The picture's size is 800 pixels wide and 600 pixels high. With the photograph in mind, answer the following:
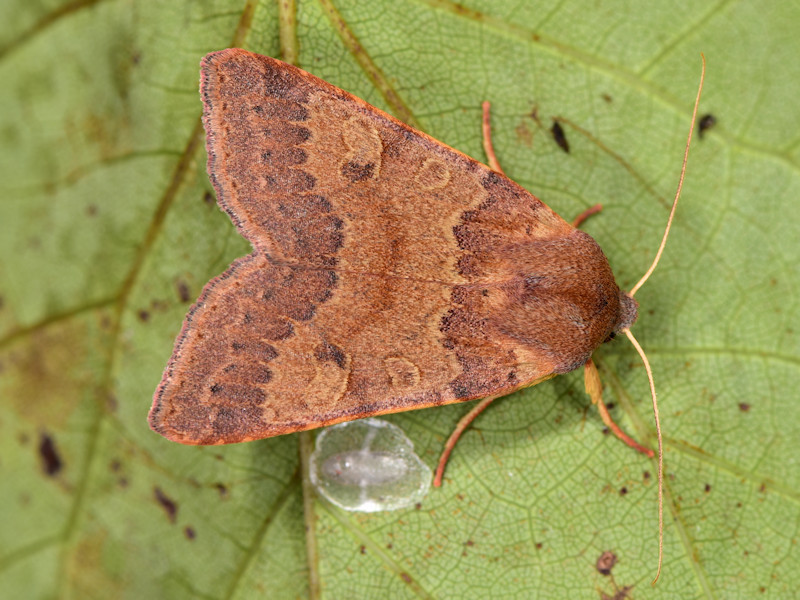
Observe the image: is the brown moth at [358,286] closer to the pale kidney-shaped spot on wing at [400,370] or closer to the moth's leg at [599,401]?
the pale kidney-shaped spot on wing at [400,370]

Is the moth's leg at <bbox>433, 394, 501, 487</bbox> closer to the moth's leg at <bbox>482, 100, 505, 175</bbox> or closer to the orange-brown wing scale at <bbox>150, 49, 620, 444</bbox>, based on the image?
the orange-brown wing scale at <bbox>150, 49, 620, 444</bbox>

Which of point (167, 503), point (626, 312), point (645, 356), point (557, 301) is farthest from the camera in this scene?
point (167, 503)

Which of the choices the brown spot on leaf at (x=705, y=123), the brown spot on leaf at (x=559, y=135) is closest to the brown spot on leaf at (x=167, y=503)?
the brown spot on leaf at (x=559, y=135)

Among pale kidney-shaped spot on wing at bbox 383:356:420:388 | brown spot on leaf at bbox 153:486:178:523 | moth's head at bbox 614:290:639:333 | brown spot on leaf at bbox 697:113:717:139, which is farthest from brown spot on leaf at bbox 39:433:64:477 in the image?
brown spot on leaf at bbox 697:113:717:139

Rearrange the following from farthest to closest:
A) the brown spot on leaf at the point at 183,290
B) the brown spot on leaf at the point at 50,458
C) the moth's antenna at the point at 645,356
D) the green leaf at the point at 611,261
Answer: the brown spot on leaf at the point at 50,458, the brown spot on leaf at the point at 183,290, the green leaf at the point at 611,261, the moth's antenna at the point at 645,356

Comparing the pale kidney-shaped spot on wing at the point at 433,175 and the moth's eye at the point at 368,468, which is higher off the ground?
the pale kidney-shaped spot on wing at the point at 433,175

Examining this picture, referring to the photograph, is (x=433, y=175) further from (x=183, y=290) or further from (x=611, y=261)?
(x=183, y=290)

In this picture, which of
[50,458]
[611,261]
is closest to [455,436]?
[611,261]

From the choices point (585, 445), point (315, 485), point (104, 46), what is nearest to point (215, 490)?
point (315, 485)
